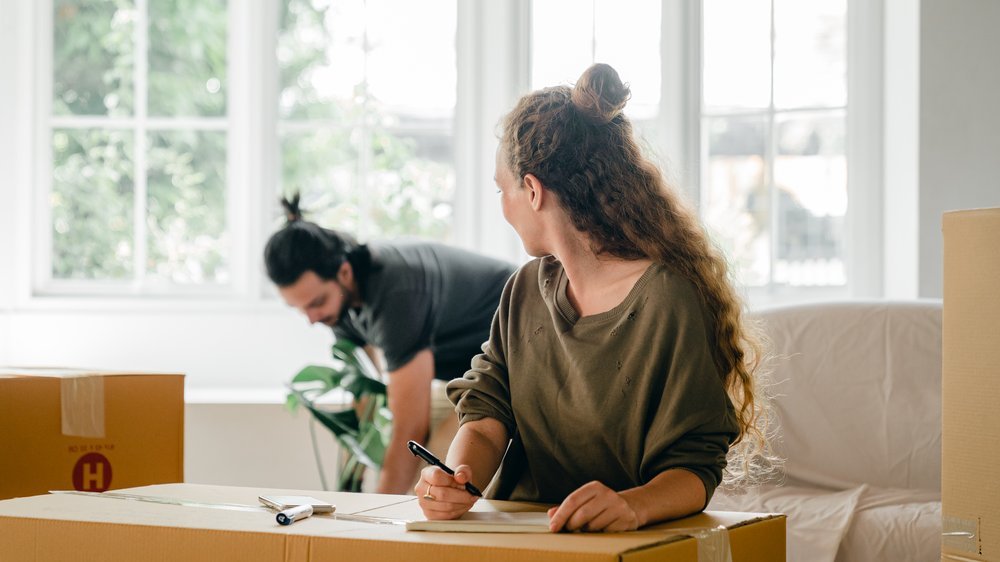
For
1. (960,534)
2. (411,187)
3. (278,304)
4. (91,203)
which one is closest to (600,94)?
(960,534)

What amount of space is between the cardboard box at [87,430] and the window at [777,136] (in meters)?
2.07

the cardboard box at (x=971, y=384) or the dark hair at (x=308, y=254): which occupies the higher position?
the dark hair at (x=308, y=254)

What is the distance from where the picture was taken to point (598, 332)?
1.31m

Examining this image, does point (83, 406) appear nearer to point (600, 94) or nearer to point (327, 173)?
point (600, 94)

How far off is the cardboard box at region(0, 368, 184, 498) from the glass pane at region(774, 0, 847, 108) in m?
2.30

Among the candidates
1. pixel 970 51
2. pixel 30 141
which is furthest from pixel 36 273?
pixel 970 51

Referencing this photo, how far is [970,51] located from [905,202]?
45 cm

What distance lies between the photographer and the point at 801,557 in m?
2.05

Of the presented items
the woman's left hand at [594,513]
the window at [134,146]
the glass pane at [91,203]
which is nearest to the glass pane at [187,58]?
the window at [134,146]

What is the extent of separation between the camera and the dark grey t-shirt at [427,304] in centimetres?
235

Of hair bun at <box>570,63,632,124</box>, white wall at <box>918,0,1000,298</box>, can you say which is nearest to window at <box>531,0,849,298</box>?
white wall at <box>918,0,1000,298</box>

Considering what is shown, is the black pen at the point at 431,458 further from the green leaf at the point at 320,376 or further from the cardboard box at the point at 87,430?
the green leaf at the point at 320,376

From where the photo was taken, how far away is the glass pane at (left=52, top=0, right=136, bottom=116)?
346 cm

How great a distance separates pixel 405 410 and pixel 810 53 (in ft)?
5.94
